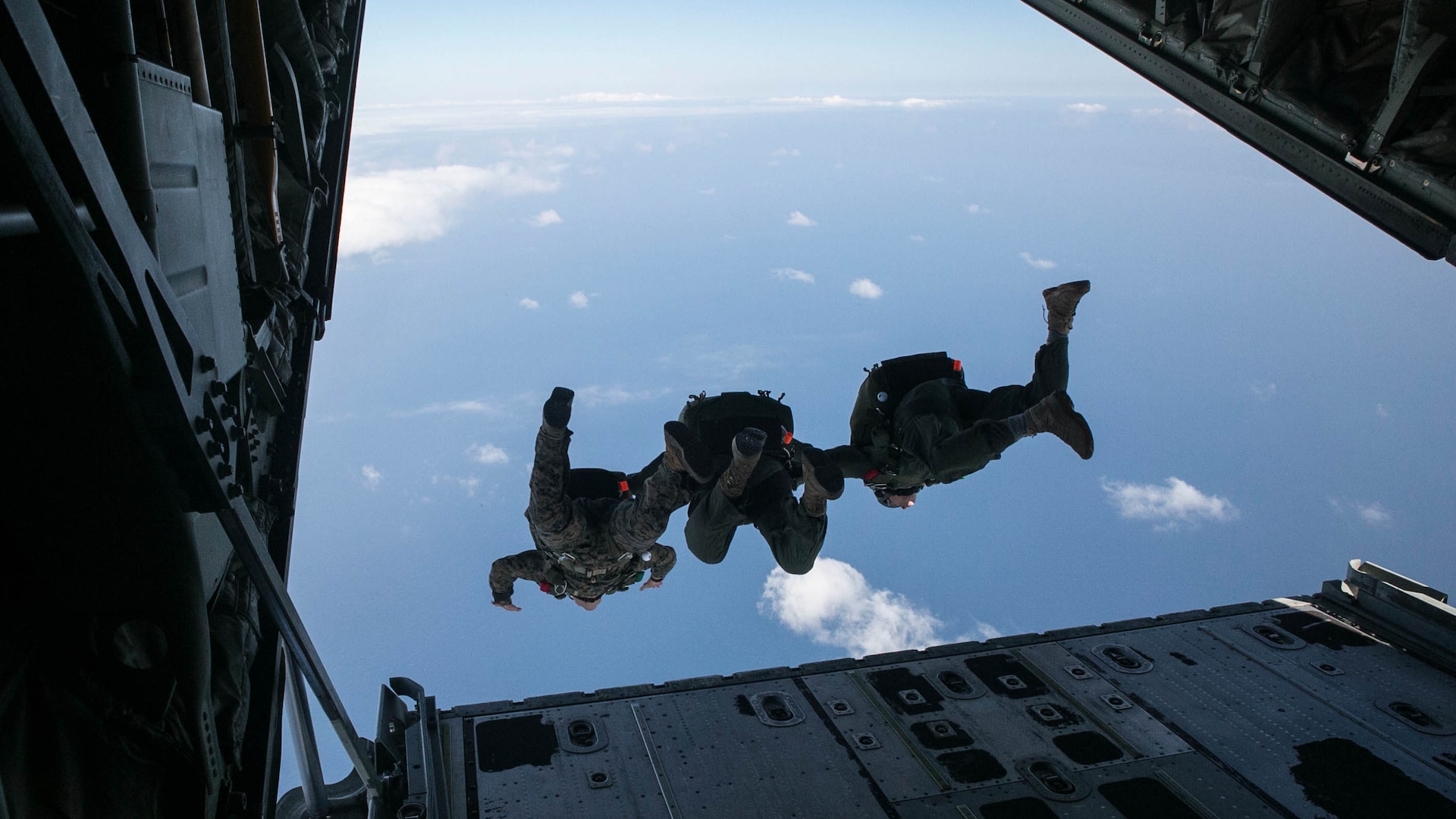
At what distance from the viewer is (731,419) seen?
25.8 feet

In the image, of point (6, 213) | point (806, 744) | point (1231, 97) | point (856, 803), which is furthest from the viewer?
point (806, 744)

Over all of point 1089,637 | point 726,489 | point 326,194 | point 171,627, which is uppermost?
point 326,194

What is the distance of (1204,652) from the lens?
10789 millimetres

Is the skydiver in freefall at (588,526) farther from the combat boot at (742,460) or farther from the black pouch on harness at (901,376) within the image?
the black pouch on harness at (901,376)

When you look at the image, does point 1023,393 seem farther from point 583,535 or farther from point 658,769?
point 658,769

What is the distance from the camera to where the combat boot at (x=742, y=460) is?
6836 millimetres

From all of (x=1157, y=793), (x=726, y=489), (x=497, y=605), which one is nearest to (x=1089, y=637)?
(x=1157, y=793)

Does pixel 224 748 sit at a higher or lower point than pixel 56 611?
lower

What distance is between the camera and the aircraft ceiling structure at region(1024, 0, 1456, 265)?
436 cm

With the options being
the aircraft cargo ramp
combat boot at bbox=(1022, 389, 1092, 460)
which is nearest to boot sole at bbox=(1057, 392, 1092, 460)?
combat boot at bbox=(1022, 389, 1092, 460)

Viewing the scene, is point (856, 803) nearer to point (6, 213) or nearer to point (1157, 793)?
point (1157, 793)

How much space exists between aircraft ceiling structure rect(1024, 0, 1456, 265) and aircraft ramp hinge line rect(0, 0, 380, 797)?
214 inches

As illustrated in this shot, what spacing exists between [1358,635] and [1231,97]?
28.9 feet

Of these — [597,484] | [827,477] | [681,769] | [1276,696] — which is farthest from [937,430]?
[1276,696]
